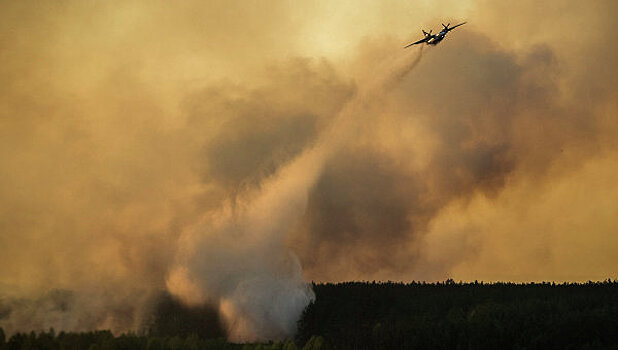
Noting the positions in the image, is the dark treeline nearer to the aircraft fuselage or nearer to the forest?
the forest

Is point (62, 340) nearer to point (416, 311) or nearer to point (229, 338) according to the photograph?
point (229, 338)

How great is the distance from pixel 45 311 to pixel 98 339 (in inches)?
1866

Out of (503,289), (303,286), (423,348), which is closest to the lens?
(423,348)

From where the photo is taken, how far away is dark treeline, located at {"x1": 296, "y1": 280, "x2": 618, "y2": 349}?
122875 millimetres

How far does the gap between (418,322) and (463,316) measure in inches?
499

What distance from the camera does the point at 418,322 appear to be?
135500 mm

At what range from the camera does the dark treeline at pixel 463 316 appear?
123 m

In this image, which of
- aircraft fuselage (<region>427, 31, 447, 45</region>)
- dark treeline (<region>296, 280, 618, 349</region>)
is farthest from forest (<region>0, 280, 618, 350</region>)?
aircraft fuselage (<region>427, 31, 447, 45</region>)

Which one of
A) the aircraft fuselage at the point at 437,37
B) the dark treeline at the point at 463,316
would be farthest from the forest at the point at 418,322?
the aircraft fuselage at the point at 437,37

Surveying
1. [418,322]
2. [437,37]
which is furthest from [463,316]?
[437,37]

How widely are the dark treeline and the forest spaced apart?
0.16 meters

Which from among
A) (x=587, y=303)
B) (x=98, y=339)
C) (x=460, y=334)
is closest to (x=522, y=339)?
(x=460, y=334)

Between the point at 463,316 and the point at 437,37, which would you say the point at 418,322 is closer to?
the point at 463,316

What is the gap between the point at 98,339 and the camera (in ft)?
355
